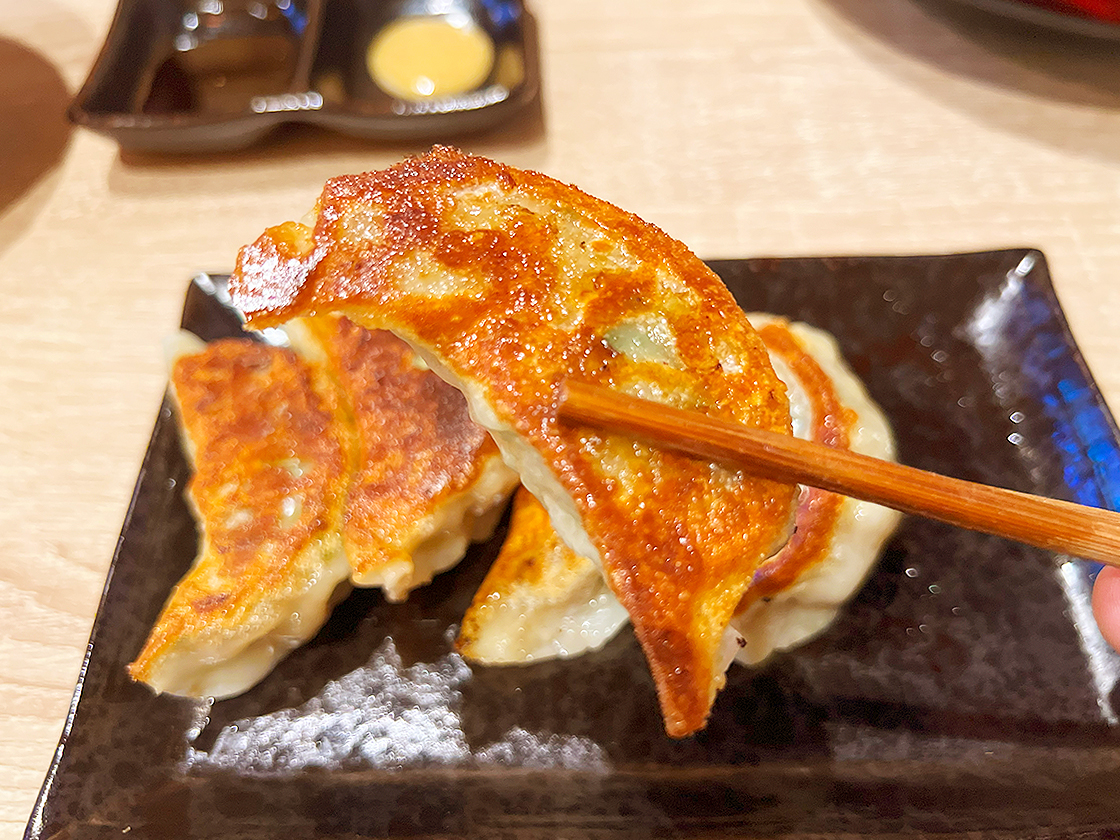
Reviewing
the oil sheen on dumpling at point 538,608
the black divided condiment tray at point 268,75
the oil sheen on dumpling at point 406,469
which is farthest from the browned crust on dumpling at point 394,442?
the black divided condiment tray at point 268,75

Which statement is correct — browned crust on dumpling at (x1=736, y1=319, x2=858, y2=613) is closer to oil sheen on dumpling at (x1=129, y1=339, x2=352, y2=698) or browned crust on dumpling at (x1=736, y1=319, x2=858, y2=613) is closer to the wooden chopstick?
the wooden chopstick

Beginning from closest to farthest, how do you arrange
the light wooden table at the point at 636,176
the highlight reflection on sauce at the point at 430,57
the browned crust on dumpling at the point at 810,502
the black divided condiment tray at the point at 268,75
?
1. the browned crust on dumpling at the point at 810,502
2. the light wooden table at the point at 636,176
3. the black divided condiment tray at the point at 268,75
4. the highlight reflection on sauce at the point at 430,57

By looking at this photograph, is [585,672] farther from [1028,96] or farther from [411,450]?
[1028,96]

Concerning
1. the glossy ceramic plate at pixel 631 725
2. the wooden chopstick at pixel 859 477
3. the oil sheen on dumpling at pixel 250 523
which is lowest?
the glossy ceramic plate at pixel 631 725

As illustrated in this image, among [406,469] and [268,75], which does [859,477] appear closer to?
[406,469]

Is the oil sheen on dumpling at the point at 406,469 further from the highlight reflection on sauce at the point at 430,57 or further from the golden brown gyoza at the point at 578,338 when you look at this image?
the highlight reflection on sauce at the point at 430,57

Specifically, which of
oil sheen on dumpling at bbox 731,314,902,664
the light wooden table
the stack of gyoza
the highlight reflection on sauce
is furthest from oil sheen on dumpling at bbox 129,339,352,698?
the highlight reflection on sauce

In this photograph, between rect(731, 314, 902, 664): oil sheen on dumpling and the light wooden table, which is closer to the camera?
rect(731, 314, 902, 664): oil sheen on dumpling

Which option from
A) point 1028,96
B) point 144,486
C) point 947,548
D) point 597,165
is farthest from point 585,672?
point 1028,96
